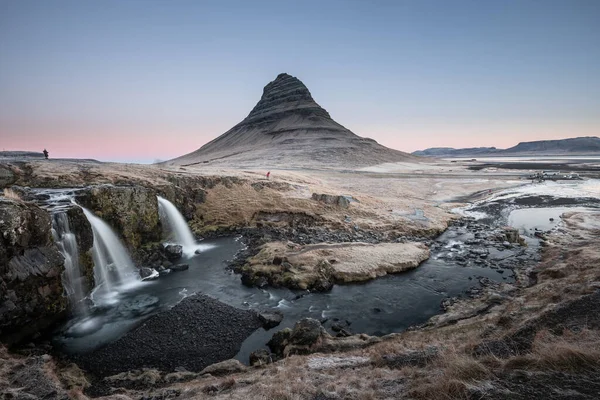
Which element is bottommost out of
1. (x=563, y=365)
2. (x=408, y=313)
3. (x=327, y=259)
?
(x=408, y=313)

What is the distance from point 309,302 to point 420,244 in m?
15.1

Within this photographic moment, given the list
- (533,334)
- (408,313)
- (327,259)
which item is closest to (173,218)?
(327,259)

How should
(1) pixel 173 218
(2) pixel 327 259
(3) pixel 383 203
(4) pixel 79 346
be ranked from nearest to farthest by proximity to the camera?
(4) pixel 79 346
(2) pixel 327 259
(1) pixel 173 218
(3) pixel 383 203

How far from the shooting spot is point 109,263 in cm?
2292

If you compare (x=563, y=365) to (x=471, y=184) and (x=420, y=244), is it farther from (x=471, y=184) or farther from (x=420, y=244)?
(x=471, y=184)

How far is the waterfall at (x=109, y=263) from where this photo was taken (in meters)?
21.4

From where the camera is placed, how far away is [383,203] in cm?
4675

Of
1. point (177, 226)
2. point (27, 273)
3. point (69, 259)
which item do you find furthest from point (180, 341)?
point (177, 226)

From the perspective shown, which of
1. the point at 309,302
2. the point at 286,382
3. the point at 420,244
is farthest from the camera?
the point at 420,244

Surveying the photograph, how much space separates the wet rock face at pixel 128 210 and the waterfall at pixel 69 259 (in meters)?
5.78

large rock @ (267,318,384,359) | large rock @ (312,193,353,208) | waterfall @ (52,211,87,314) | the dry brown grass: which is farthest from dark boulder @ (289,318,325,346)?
large rock @ (312,193,353,208)

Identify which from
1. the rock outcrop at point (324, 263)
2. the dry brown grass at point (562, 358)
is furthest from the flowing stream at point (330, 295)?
the dry brown grass at point (562, 358)

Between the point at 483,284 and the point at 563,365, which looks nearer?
the point at 563,365

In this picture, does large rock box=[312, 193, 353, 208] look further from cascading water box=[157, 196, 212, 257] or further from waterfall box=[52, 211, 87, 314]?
waterfall box=[52, 211, 87, 314]
